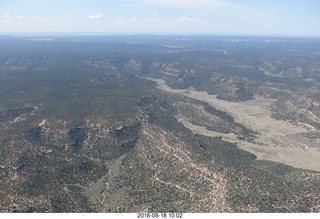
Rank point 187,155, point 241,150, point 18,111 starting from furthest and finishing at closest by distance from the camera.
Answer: point 18,111
point 241,150
point 187,155

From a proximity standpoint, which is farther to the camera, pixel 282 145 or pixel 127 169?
pixel 282 145

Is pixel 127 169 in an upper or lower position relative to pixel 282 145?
upper

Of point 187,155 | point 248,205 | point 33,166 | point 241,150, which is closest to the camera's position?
point 248,205

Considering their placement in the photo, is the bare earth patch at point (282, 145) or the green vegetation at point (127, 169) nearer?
the green vegetation at point (127, 169)

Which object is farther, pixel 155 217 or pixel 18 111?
pixel 18 111

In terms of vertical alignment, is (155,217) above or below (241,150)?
above

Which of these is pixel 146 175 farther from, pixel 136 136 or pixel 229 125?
pixel 229 125

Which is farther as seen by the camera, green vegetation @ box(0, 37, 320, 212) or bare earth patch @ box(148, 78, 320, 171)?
bare earth patch @ box(148, 78, 320, 171)

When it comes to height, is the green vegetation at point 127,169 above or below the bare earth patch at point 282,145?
above

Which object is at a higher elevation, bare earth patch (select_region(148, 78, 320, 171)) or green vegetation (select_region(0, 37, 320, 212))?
green vegetation (select_region(0, 37, 320, 212))

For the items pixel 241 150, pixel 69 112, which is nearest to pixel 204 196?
pixel 241 150
